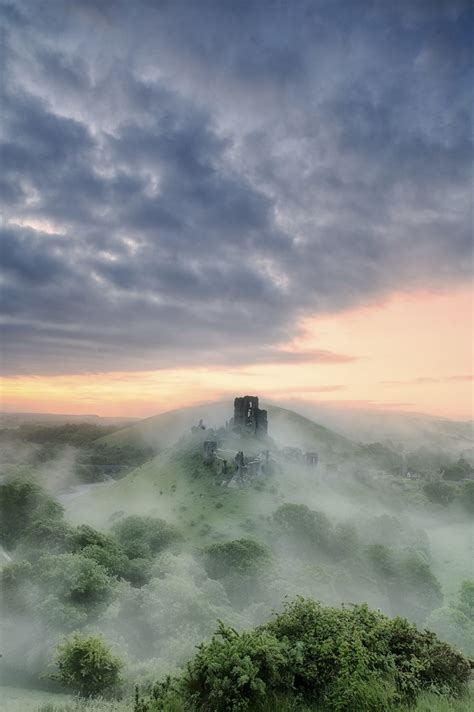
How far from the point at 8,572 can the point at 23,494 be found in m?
24.5

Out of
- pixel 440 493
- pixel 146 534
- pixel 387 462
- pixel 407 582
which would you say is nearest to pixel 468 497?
pixel 440 493

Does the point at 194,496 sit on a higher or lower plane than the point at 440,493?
higher

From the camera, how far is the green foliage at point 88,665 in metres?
25.1

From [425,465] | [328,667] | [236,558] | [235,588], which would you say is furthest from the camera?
[425,465]

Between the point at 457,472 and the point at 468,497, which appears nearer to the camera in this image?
the point at 468,497

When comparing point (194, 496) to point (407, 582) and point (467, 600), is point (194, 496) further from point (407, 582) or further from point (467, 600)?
point (467, 600)

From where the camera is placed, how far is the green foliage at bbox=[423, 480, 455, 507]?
11431 cm

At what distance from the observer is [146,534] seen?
65.2 meters

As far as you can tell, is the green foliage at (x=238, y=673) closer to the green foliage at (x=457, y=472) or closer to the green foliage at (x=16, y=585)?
the green foliage at (x=16, y=585)

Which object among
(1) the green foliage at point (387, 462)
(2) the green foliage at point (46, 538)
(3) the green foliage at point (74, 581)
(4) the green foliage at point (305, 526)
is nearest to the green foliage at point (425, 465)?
(1) the green foliage at point (387, 462)

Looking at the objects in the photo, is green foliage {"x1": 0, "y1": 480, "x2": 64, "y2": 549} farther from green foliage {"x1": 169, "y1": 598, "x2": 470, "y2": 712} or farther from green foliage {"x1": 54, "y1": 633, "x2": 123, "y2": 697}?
green foliage {"x1": 169, "y1": 598, "x2": 470, "y2": 712}

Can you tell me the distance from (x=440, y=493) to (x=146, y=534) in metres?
87.8

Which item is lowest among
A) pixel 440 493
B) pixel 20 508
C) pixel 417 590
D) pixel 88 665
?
pixel 440 493

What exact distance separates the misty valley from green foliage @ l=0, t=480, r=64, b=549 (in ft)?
0.72
